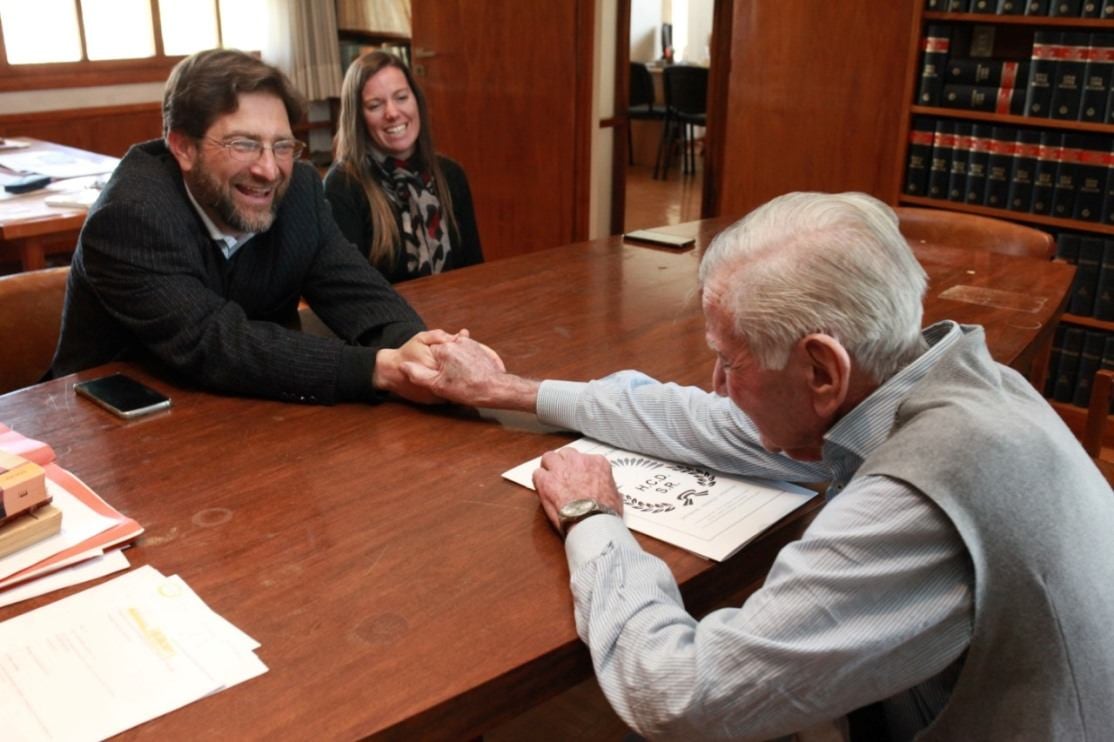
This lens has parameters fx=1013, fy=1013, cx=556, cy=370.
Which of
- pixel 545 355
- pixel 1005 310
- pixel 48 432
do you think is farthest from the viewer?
pixel 1005 310

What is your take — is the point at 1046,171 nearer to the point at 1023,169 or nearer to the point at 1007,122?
the point at 1023,169

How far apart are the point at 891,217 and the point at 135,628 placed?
87cm

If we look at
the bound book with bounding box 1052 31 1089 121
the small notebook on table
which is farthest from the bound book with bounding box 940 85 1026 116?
the small notebook on table

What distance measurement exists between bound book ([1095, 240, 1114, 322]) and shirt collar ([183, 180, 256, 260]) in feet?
9.26

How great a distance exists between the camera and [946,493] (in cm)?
87

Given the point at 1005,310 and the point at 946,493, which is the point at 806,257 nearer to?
the point at 946,493

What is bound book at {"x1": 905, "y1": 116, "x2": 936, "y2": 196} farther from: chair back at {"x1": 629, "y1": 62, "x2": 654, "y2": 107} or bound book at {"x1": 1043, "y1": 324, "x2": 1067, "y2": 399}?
→ chair back at {"x1": 629, "y1": 62, "x2": 654, "y2": 107}

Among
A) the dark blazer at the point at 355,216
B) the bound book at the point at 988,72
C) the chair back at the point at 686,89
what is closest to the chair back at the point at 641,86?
the chair back at the point at 686,89

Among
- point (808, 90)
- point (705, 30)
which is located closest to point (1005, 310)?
point (808, 90)

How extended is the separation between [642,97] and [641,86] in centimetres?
8

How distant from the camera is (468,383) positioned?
155cm

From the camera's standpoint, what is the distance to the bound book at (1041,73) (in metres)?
3.29

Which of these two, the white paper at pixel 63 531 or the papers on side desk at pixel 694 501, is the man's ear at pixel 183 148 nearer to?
the white paper at pixel 63 531

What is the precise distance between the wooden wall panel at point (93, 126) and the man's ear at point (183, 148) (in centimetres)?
406
